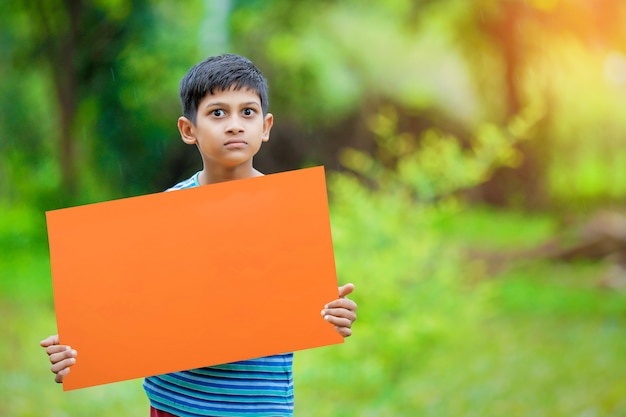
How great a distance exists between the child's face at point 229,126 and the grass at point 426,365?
2.33 m

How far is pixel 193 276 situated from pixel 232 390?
0.24 meters

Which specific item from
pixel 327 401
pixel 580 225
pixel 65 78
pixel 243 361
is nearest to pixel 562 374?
pixel 327 401

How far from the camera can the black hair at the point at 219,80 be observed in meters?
1.58

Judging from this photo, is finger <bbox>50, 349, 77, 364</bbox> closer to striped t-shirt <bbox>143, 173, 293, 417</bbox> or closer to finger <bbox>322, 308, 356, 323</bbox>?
striped t-shirt <bbox>143, 173, 293, 417</bbox>

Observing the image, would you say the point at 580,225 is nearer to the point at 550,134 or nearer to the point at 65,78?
the point at 550,134

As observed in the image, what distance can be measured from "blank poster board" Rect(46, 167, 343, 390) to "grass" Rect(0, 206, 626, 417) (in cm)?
230

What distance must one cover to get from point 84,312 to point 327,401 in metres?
2.59

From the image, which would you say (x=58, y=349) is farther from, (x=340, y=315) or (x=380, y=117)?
(x=380, y=117)

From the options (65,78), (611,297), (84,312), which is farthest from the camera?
(65,78)

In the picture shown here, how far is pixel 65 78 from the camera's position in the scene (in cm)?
552

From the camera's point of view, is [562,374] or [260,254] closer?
[260,254]

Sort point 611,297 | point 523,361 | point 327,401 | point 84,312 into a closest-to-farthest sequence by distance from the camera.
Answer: point 84,312 < point 327,401 < point 523,361 < point 611,297

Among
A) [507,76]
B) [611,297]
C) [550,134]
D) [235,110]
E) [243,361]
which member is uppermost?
[507,76]

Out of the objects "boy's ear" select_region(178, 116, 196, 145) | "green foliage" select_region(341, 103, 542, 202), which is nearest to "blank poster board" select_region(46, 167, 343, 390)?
"boy's ear" select_region(178, 116, 196, 145)
